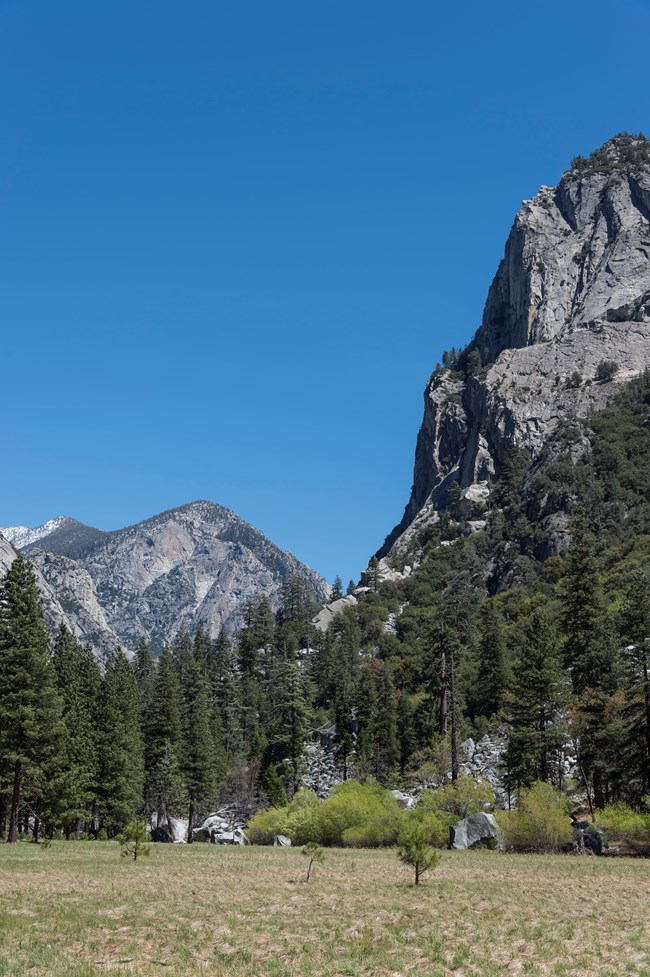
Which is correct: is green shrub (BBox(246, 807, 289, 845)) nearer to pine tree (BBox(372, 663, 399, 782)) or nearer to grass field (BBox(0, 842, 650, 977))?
pine tree (BBox(372, 663, 399, 782))

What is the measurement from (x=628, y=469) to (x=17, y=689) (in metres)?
113

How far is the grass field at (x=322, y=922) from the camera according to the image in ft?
46.9

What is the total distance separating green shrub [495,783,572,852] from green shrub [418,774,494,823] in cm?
696

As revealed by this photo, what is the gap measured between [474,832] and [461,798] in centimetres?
654

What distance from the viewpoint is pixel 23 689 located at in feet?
130

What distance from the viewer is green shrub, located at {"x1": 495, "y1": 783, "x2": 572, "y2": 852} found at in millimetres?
37031

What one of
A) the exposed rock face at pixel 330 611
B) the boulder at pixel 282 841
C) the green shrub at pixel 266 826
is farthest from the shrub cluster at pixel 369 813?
the exposed rock face at pixel 330 611

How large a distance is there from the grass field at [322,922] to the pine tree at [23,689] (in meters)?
10.4

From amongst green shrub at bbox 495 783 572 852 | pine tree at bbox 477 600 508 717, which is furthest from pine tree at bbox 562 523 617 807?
pine tree at bbox 477 600 508 717

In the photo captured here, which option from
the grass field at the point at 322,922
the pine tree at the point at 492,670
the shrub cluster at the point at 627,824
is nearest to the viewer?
the grass field at the point at 322,922

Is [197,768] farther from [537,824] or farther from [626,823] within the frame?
[626,823]

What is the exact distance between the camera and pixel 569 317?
196625 millimetres

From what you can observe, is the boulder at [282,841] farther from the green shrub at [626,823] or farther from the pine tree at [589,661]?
the green shrub at [626,823]

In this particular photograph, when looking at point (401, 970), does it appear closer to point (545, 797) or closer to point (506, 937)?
point (506, 937)
